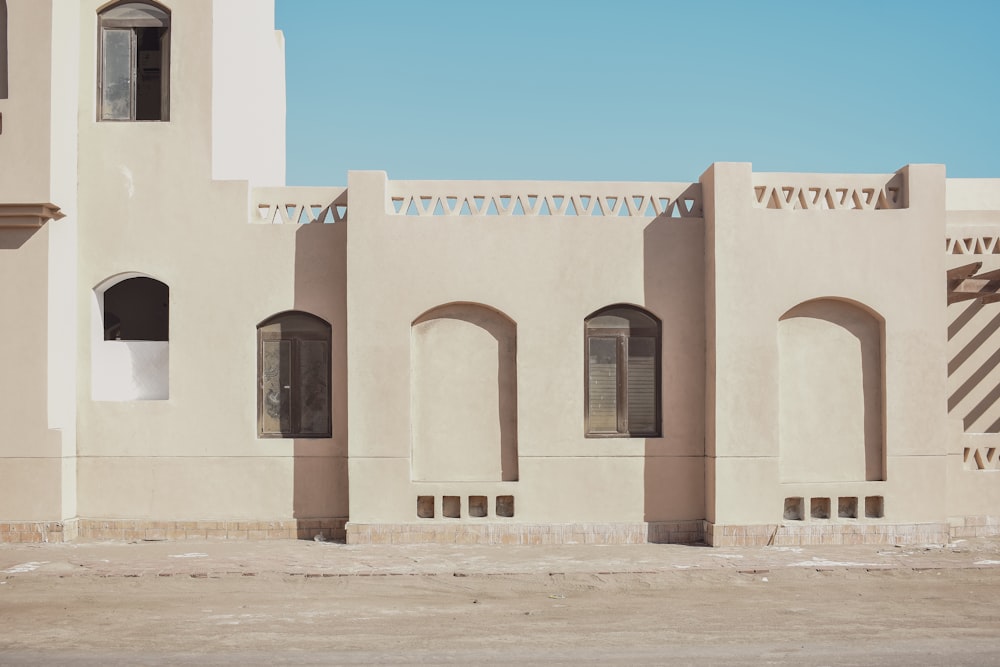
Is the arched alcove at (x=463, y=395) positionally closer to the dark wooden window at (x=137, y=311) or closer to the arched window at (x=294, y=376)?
the arched window at (x=294, y=376)

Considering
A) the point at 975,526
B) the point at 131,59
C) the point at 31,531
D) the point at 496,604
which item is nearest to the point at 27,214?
the point at 131,59

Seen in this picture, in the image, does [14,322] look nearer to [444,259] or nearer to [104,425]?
[104,425]

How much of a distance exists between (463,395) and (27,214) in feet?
19.0

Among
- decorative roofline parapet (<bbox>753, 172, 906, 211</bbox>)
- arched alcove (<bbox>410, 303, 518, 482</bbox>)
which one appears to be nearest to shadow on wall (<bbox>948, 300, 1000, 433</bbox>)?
decorative roofline parapet (<bbox>753, 172, 906, 211</bbox>)

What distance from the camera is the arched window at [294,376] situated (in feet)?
43.3

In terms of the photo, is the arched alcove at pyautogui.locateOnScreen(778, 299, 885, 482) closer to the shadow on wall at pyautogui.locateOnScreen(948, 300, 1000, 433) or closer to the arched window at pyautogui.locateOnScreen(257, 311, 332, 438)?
the shadow on wall at pyautogui.locateOnScreen(948, 300, 1000, 433)

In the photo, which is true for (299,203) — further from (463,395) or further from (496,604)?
(496,604)

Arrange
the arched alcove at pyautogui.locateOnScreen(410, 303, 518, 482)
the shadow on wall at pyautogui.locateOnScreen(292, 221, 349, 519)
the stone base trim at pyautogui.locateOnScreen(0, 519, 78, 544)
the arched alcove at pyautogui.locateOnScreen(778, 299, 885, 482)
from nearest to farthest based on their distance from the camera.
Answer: the stone base trim at pyautogui.locateOnScreen(0, 519, 78, 544)
the arched alcove at pyautogui.locateOnScreen(778, 299, 885, 482)
the arched alcove at pyautogui.locateOnScreen(410, 303, 518, 482)
the shadow on wall at pyautogui.locateOnScreen(292, 221, 349, 519)

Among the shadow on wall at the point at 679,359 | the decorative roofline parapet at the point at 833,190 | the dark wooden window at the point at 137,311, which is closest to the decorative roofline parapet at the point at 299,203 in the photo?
the dark wooden window at the point at 137,311

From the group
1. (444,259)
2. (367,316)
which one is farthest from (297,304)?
(444,259)

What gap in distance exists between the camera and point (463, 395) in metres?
13.0

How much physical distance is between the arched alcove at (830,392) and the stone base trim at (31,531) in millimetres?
9100

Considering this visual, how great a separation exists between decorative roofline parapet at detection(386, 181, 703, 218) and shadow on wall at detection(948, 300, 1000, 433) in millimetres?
4408

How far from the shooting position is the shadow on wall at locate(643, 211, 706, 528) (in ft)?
42.3
